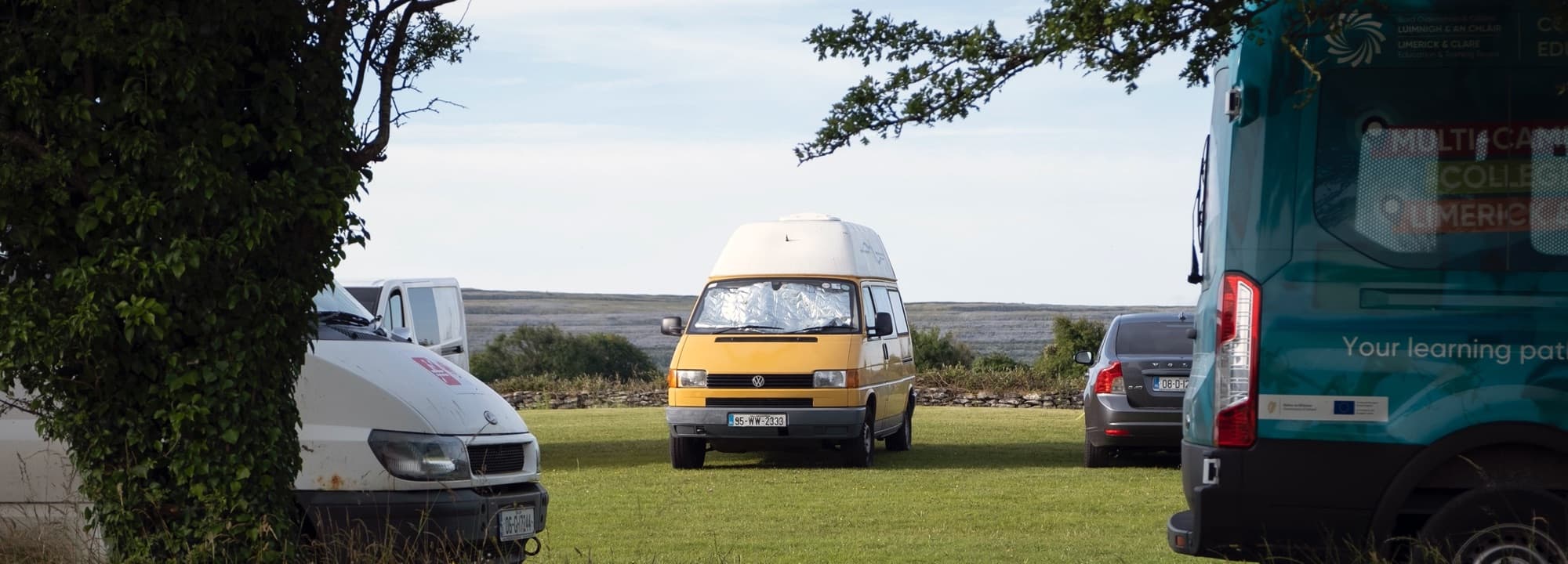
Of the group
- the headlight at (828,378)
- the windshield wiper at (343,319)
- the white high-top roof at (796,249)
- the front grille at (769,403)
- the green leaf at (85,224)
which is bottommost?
the front grille at (769,403)

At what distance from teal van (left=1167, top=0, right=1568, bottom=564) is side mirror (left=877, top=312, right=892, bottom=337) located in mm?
10141

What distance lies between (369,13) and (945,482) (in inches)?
356

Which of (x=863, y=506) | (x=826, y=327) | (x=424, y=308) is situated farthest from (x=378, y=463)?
(x=424, y=308)

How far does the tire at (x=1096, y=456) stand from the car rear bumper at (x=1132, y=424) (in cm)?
48

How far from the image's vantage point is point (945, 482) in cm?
1427

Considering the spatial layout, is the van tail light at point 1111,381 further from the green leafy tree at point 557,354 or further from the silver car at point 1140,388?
the green leafy tree at point 557,354

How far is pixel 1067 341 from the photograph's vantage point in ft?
128

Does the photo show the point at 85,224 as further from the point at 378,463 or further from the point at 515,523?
the point at 515,523

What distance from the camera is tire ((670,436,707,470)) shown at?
15914 mm

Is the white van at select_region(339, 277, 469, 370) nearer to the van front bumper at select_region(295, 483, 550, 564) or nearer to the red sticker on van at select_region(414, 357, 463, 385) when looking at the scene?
the red sticker on van at select_region(414, 357, 463, 385)

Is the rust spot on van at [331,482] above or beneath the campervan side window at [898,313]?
beneath

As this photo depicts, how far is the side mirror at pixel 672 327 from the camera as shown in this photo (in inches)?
641

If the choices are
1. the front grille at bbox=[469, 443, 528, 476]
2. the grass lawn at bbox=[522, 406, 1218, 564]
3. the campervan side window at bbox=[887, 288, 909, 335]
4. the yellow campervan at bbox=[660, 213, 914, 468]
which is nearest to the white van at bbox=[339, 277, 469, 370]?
the grass lawn at bbox=[522, 406, 1218, 564]

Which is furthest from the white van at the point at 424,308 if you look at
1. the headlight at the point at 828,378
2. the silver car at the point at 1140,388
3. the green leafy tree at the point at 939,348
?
the green leafy tree at the point at 939,348
